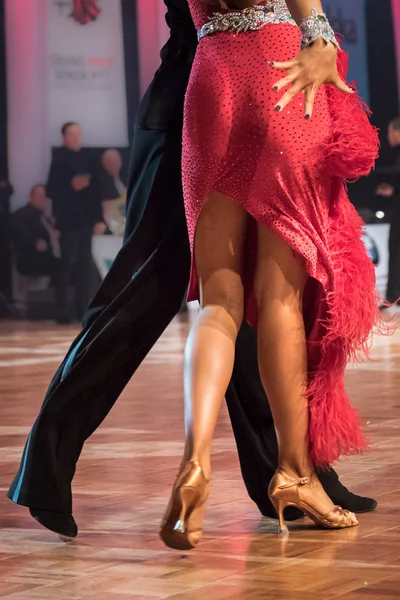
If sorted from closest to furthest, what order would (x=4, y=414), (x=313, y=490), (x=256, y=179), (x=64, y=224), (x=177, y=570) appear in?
(x=177, y=570)
(x=256, y=179)
(x=313, y=490)
(x=4, y=414)
(x=64, y=224)

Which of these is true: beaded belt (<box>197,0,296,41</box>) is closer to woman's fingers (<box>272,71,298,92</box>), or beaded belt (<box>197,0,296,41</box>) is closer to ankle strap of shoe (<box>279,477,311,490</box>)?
woman's fingers (<box>272,71,298,92</box>)

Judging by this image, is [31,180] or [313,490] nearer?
[313,490]

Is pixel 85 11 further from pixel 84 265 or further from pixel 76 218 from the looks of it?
pixel 84 265

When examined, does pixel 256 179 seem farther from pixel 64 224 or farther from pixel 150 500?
pixel 64 224

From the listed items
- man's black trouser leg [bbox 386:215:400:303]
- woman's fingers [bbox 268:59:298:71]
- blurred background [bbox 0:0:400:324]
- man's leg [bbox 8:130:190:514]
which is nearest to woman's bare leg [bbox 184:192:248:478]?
man's leg [bbox 8:130:190:514]

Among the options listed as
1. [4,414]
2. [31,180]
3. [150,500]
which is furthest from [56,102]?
[150,500]

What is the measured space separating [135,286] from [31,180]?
8508 mm

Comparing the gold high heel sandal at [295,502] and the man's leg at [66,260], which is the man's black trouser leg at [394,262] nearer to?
the man's leg at [66,260]

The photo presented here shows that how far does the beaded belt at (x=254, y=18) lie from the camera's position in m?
2.19

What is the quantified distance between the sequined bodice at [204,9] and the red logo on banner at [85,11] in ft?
28.4

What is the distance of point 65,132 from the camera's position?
10.7m

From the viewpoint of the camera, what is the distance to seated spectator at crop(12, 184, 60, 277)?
10648 mm

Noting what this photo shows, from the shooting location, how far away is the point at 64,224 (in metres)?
10.6

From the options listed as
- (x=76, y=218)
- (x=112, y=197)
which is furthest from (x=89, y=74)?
(x=76, y=218)
